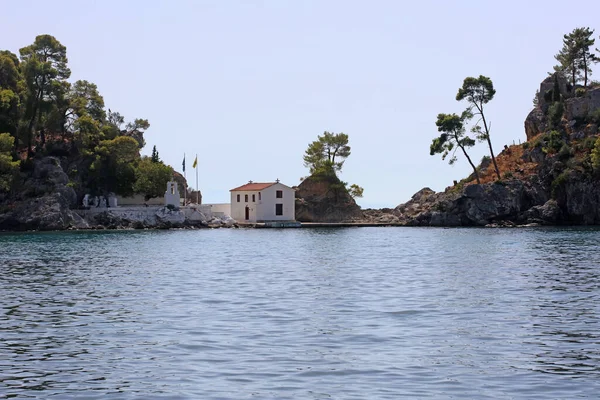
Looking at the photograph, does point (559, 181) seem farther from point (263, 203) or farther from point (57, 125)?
point (57, 125)

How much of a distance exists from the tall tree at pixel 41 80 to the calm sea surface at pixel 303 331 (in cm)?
6838

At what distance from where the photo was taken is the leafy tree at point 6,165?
9662 centimetres

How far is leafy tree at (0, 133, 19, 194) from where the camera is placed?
96.6 metres

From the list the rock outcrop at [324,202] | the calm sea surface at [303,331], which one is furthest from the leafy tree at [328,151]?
the calm sea surface at [303,331]

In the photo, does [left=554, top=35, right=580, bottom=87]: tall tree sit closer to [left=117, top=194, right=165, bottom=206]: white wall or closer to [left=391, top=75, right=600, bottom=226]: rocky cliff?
[left=391, top=75, right=600, bottom=226]: rocky cliff

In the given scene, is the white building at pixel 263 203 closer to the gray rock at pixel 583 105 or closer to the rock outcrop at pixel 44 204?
the rock outcrop at pixel 44 204

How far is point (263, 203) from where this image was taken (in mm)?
120500

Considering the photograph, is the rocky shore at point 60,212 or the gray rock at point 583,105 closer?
the rocky shore at point 60,212

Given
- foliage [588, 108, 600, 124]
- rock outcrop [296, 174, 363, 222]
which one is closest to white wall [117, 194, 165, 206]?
rock outcrop [296, 174, 363, 222]

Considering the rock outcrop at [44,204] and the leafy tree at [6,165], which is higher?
the leafy tree at [6,165]

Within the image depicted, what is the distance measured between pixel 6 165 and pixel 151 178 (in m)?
21.8

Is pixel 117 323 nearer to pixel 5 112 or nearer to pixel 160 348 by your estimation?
pixel 160 348

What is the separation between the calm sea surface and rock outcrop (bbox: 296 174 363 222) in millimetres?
82662

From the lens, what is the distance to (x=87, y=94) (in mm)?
120375
